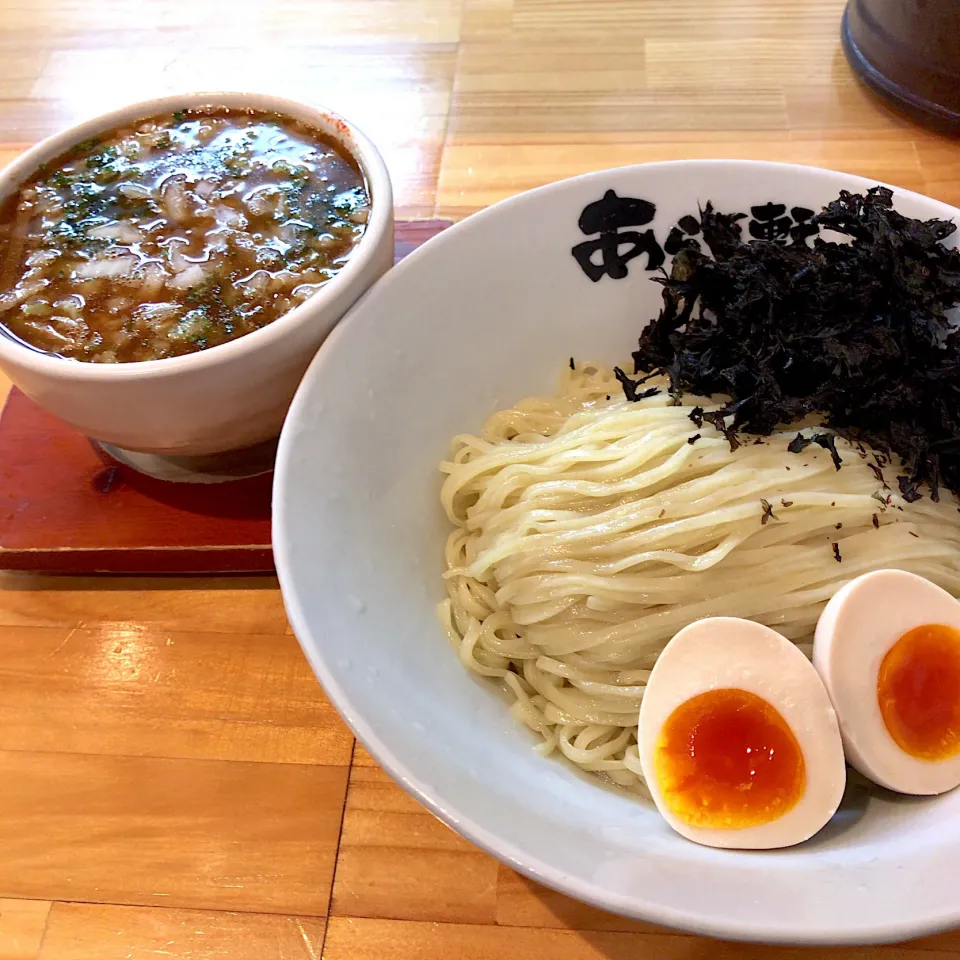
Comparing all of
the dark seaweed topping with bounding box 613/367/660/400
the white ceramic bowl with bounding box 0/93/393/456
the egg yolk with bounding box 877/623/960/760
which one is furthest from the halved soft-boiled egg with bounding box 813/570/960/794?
the white ceramic bowl with bounding box 0/93/393/456

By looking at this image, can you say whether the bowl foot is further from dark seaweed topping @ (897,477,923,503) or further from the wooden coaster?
dark seaweed topping @ (897,477,923,503)

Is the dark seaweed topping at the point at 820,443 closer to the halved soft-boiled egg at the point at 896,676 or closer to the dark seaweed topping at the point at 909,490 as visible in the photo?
the dark seaweed topping at the point at 909,490

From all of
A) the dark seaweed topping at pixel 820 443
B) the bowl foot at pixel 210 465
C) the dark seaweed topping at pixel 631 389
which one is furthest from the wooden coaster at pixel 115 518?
the dark seaweed topping at pixel 820 443

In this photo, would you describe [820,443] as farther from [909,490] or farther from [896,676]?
[896,676]

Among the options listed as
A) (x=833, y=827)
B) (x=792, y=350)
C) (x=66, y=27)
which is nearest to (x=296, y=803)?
(x=833, y=827)

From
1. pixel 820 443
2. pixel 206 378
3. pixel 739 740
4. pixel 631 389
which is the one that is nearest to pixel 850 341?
pixel 820 443
